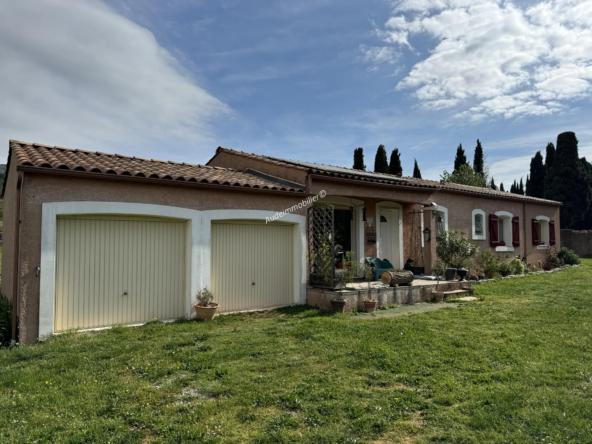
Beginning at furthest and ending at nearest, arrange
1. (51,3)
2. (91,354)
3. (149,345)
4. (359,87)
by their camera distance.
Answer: (359,87) → (51,3) → (149,345) → (91,354)

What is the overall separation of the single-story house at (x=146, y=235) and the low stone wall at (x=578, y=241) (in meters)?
21.8

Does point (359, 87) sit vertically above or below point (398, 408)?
above

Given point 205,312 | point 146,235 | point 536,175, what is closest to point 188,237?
point 146,235

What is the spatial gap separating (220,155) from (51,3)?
285 inches

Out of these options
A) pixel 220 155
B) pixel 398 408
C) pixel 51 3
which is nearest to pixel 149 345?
pixel 398 408

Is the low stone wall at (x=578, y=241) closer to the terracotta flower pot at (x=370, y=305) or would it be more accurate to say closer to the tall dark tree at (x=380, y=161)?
the tall dark tree at (x=380, y=161)

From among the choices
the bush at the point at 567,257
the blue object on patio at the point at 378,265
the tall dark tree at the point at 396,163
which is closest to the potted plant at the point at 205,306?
the blue object on patio at the point at 378,265

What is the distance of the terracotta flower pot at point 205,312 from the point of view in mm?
7953

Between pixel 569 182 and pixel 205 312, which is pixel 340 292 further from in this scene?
pixel 569 182

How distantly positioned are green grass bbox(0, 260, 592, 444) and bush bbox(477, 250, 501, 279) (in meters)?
7.31

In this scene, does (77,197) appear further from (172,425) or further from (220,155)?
(220,155)

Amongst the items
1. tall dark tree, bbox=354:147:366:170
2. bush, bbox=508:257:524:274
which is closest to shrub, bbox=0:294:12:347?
bush, bbox=508:257:524:274

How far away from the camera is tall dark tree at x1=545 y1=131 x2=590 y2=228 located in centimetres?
2906

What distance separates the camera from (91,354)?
18.5 ft
